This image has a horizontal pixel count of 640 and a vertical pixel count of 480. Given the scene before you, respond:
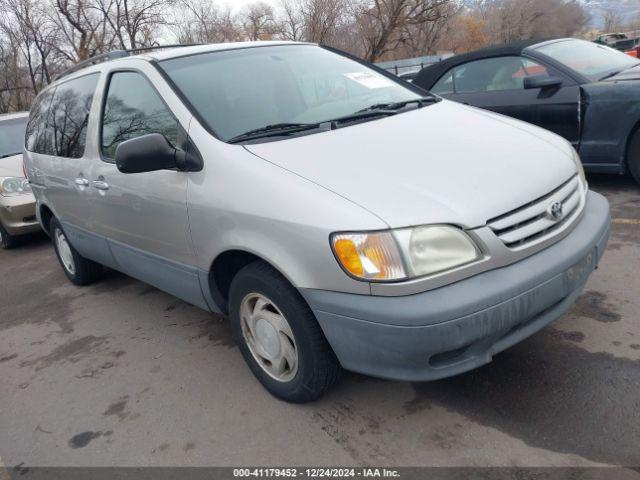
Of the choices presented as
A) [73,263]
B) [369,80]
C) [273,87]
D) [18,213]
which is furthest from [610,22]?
[273,87]

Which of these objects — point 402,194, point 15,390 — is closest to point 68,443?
point 15,390

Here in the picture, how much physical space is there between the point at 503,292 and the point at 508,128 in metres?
1.14

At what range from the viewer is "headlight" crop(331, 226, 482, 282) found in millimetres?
2090

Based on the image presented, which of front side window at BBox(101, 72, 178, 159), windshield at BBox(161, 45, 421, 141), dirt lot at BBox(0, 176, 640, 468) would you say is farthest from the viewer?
front side window at BBox(101, 72, 178, 159)

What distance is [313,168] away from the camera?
94.3 inches

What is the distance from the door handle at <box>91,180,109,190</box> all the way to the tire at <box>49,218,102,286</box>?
126 cm

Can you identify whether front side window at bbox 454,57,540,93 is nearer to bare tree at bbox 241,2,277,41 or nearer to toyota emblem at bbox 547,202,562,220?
toyota emblem at bbox 547,202,562,220

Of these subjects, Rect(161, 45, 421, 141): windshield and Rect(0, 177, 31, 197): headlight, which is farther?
Rect(0, 177, 31, 197): headlight

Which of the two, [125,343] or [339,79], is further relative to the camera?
[125,343]

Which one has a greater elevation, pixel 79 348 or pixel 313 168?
pixel 313 168

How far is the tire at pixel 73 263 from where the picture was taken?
480cm

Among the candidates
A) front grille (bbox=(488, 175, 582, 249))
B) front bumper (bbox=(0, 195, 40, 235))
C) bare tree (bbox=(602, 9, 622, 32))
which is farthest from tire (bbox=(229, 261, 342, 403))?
→ bare tree (bbox=(602, 9, 622, 32))

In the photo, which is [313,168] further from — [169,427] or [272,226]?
[169,427]

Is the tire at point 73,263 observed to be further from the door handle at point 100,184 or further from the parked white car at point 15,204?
the parked white car at point 15,204
